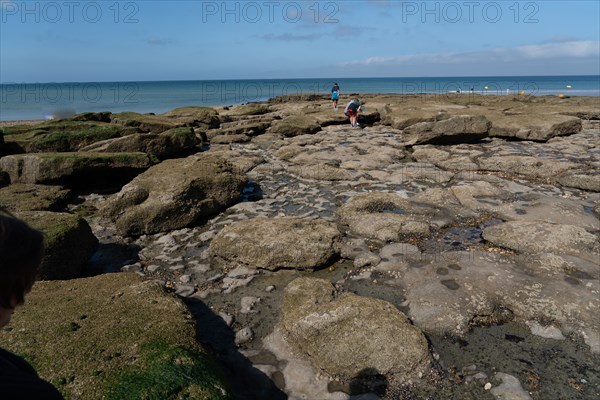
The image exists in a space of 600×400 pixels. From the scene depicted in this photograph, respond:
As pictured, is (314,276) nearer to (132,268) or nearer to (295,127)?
(132,268)

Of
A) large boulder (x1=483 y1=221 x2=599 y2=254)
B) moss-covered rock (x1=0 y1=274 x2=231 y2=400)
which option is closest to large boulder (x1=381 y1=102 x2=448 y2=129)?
large boulder (x1=483 y1=221 x2=599 y2=254)

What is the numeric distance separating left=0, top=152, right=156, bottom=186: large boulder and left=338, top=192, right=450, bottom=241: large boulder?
7058mm

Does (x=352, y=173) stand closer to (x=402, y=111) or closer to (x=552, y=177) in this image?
(x=552, y=177)

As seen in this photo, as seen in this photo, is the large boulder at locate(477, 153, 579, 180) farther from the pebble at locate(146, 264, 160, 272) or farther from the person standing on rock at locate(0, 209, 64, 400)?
the person standing on rock at locate(0, 209, 64, 400)

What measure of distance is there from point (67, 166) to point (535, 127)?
17.9 m

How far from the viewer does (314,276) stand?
7.27 m

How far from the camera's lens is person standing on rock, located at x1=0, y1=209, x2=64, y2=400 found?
1.55m

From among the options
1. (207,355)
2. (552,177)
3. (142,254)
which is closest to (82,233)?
(142,254)

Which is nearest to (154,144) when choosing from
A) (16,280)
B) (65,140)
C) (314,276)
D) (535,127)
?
(65,140)

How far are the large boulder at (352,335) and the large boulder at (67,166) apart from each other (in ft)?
28.6

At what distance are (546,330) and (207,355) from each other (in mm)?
4405

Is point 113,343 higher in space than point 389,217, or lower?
lower

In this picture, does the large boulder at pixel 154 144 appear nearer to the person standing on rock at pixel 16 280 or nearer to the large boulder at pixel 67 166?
the large boulder at pixel 67 166

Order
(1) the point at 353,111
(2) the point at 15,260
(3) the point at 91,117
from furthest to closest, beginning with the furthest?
(1) the point at 353,111 → (3) the point at 91,117 → (2) the point at 15,260
